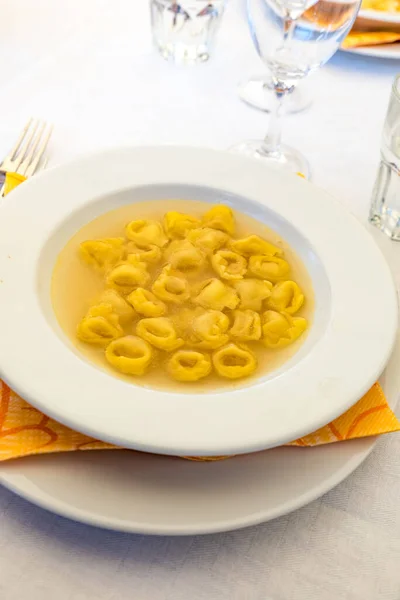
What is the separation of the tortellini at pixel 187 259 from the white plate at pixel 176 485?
276mm

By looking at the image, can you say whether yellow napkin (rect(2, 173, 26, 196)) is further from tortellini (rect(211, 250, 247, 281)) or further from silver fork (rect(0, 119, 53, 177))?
tortellini (rect(211, 250, 247, 281))

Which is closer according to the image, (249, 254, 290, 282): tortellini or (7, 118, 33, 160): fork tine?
(249, 254, 290, 282): tortellini

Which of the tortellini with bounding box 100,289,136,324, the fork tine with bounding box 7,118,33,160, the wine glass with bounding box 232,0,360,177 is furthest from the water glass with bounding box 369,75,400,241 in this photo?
the fork tine with bounding box 7,118,33,160

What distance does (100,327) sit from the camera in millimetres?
719

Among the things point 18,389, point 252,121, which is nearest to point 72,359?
point 18,389

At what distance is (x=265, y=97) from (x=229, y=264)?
551mm

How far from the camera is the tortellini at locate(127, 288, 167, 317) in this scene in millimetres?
751

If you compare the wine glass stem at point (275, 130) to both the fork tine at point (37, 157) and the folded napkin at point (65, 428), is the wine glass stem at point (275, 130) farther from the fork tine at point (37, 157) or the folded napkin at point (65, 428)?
the folded napkin at point (65, 428)

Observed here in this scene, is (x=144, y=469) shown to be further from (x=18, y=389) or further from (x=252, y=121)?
(x=252, y=121)

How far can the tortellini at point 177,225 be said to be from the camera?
33.8 inches

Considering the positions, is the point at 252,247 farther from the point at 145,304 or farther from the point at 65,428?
the point at 65,428

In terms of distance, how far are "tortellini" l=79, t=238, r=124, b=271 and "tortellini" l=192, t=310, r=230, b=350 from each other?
0.44 feet

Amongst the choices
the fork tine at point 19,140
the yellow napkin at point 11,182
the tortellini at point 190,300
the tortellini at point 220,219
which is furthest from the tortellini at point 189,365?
the fork tine at point 19,140

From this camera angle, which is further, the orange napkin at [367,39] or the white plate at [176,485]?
the orange napkin at [367,39]
